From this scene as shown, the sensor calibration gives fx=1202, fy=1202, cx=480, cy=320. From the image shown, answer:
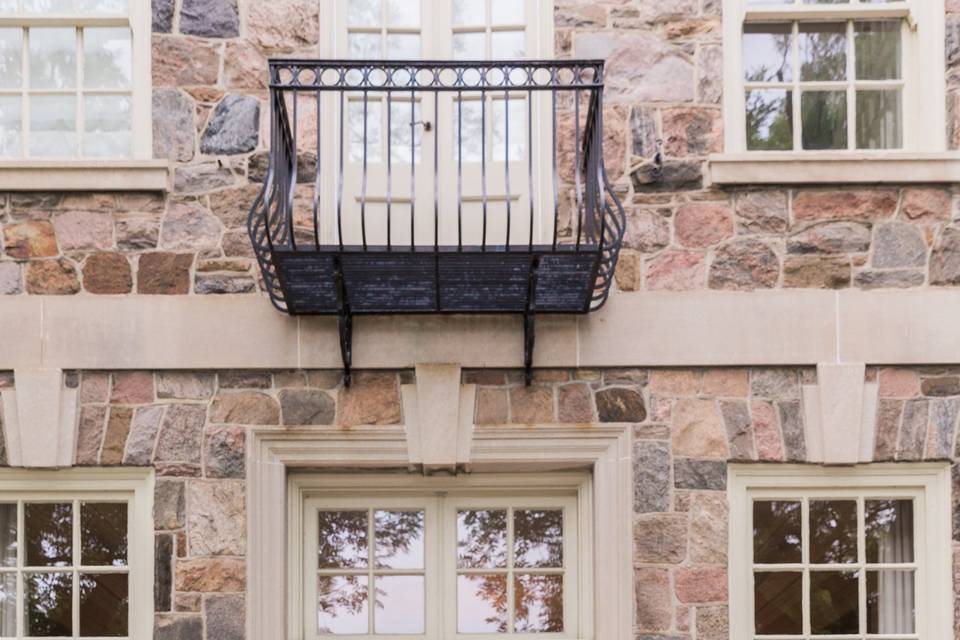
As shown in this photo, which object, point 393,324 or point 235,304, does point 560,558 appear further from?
point 235,304

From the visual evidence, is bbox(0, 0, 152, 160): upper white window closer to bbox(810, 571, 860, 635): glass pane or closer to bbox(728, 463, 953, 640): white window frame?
bbox(728, 463, 953, 640): white window frame

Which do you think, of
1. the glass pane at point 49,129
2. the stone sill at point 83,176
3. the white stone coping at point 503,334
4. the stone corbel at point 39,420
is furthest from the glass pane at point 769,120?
the stone corbel at point 39,420

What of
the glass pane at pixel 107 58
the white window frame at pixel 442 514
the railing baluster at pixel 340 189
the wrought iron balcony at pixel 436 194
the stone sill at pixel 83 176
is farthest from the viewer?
the glass pane at pixel 107 58

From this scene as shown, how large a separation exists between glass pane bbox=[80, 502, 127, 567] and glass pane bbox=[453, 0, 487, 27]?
2904 mm

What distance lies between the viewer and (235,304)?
573 centimetres

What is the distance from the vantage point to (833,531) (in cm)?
581

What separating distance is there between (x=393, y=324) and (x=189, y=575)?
59.4 inches

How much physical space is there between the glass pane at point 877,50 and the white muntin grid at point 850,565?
2087 mm

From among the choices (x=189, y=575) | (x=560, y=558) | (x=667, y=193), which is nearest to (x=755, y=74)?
(x=667, y=193)

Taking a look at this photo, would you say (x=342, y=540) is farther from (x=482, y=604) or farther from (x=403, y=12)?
(x=403, y=12)

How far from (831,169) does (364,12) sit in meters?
2.43

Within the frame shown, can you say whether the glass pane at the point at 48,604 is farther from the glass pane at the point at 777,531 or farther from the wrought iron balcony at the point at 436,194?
the glass pane at the point at 777,531

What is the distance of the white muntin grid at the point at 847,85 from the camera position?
5.98 metres

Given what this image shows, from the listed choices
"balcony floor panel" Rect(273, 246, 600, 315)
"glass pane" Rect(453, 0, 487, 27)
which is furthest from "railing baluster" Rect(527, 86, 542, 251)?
"glass pane" Rect(453, 0, 487, 27)
